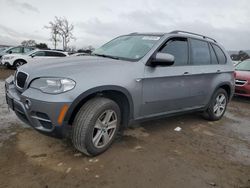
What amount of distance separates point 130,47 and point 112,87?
3.68 ft

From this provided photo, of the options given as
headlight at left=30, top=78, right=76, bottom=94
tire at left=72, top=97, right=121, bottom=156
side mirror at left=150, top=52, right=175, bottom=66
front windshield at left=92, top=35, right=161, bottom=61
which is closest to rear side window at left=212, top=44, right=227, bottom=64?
front windshield at left=92, top=35, right=161, bottom=61

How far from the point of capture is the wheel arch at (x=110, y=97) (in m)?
2.67

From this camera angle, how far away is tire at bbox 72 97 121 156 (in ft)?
9.10

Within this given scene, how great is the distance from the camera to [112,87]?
2939mm

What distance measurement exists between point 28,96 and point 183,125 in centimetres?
307

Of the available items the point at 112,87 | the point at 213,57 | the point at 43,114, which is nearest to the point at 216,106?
the point at 213,57

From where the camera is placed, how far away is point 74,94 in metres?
2.62

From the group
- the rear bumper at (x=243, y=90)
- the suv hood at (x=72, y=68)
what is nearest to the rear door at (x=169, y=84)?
the suv hood at (x=72, y=68)

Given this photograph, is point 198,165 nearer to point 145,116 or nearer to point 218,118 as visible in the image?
point 145,116

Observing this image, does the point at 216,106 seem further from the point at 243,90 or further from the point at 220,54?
the point at 243,90

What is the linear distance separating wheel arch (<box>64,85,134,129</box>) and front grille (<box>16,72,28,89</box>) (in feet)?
2.53

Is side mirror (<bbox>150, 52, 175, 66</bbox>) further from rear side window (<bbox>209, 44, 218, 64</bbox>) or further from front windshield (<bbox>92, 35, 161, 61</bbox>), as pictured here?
rear side window (<bbox>209, 44, 218, 64</bbox>)

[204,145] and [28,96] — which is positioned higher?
[28,96]

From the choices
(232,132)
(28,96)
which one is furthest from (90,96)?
(232,132)
